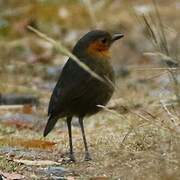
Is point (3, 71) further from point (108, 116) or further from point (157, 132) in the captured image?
point (157, 132)

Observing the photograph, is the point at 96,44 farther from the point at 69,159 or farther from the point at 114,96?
the point at 114,96

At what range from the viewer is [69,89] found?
5.51m

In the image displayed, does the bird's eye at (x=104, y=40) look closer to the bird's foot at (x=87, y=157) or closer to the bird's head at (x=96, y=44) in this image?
the bird's head at (x=96, y=44)

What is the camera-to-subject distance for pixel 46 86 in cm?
910

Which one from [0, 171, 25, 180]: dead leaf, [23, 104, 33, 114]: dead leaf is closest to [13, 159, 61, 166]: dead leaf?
[0, 171, 25, 180]: dead leaf

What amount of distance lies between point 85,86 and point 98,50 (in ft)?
1.11

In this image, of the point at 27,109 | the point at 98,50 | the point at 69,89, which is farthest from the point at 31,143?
the point at 27,109

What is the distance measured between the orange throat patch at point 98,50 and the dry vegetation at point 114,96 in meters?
0.32

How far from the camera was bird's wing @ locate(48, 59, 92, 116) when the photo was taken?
548 cm

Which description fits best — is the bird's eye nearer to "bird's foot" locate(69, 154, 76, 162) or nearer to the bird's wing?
the bird's wing

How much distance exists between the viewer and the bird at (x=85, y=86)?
5473mm

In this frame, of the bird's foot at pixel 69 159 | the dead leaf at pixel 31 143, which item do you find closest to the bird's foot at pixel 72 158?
the bird's foot at pixel 69 159

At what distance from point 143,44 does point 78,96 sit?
5243mm

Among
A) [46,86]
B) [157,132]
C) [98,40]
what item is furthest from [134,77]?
[157,132]
